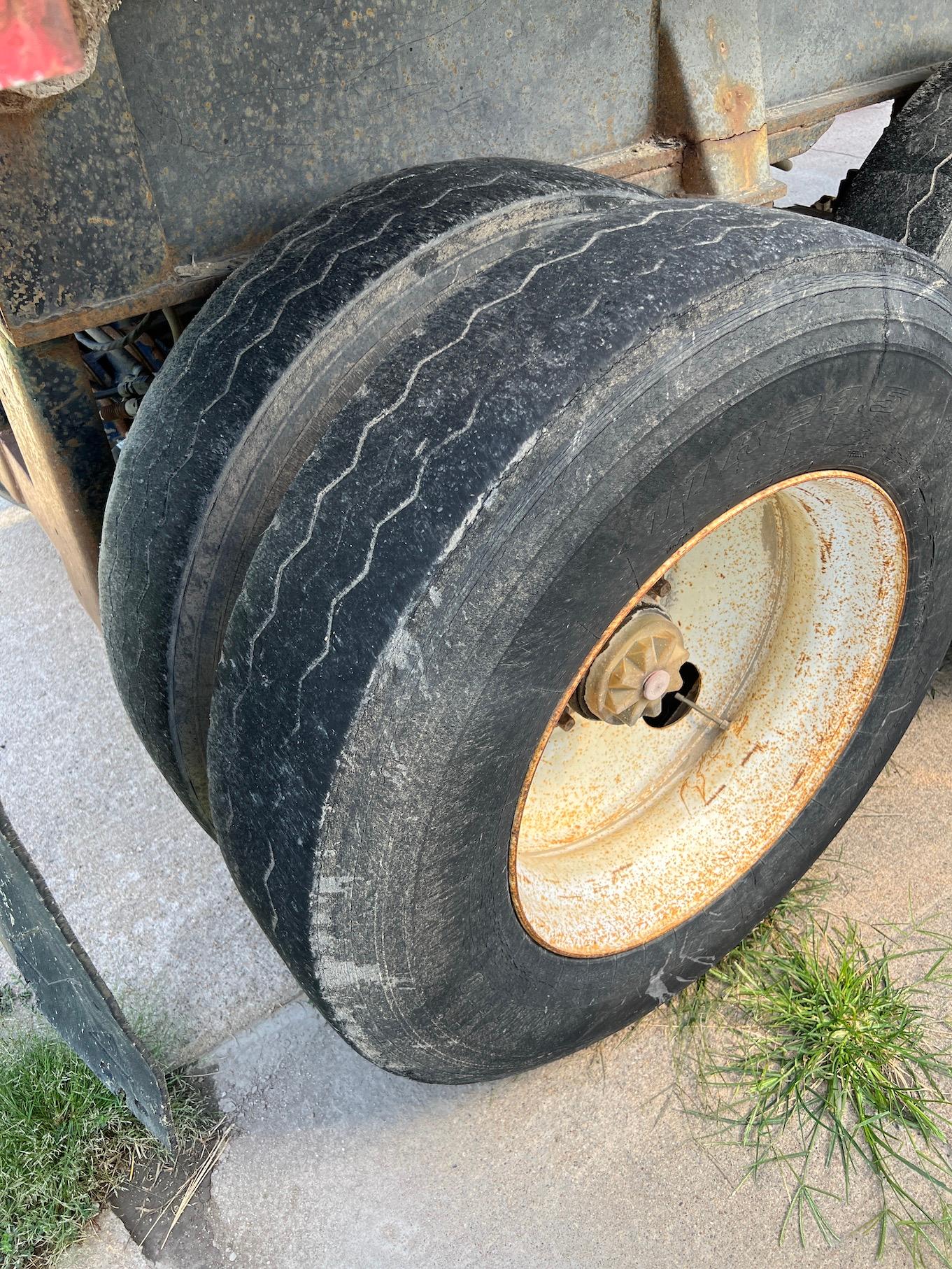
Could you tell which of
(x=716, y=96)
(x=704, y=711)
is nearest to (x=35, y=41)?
(x=716, y=96)

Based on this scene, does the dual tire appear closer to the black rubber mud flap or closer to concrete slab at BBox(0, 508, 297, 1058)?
the black rubber mud flap

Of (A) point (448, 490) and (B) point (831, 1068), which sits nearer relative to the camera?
(A) point (448, 490)

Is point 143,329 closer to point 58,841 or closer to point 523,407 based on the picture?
point 523,407

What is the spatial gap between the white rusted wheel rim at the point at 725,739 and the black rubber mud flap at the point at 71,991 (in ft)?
2.15

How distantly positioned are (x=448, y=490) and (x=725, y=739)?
1.06 metres

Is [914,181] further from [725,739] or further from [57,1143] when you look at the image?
[57,1143]

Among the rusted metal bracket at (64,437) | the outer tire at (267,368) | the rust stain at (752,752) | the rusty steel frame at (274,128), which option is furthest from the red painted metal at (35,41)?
the rust stain at (752,752)

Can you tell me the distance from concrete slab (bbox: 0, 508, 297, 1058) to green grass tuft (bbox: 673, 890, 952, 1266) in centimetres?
81

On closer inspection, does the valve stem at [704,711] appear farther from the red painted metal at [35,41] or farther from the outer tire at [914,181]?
the red painted metal at [35,41]

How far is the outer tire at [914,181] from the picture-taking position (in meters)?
2.10

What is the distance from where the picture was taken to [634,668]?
1.65 meters

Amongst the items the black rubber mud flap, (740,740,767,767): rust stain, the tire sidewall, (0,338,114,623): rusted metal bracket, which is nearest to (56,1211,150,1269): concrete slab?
the black rubber mud flap

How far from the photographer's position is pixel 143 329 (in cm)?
175

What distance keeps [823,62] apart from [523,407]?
1487 millimetres
